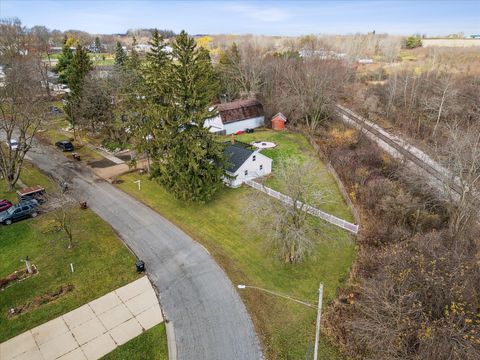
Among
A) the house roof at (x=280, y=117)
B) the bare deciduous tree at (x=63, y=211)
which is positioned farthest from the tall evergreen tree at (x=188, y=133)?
the house roof at (x=280, y=117)

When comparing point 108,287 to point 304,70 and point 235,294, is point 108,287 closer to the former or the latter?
point 235,294

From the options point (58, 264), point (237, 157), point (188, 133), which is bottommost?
point (58, 264)

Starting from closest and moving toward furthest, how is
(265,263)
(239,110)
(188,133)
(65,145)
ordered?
1. (265,263)
2. (188,133)
3. (65,145)
4. (239,110)

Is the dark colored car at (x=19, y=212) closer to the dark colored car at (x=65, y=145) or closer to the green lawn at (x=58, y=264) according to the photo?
the green lawn at (x=58, y=264)

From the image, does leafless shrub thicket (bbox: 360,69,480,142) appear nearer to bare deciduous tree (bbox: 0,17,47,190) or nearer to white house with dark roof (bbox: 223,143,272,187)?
white house with dark roof (bbox: 223,143,272,187)

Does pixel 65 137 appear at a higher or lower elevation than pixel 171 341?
higher

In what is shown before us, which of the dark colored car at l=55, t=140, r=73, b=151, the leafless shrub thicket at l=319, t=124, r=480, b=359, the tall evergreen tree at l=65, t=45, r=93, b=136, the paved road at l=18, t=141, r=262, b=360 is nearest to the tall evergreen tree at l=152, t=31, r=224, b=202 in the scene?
the paved road at l=18, t=141, r=262, b=360

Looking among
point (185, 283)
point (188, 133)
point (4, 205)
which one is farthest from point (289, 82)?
point (4, 205)

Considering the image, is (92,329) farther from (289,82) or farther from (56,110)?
(56,110)
